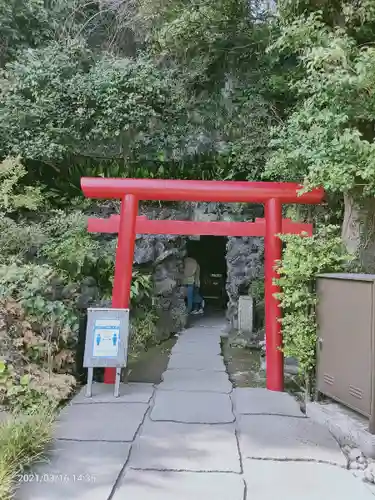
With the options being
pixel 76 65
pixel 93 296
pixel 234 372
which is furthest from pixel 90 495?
pixel 76 65

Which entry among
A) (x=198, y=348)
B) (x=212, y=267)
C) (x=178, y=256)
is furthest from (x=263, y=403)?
(x=212, y=267)

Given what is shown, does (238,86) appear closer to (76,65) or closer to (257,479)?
(76,65)

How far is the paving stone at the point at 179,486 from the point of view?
2.86m

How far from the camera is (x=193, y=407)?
15.6ft

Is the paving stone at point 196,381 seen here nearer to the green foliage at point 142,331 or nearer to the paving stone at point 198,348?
the paving stone at point 198,348

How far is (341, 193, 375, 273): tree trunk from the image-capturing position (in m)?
5.64

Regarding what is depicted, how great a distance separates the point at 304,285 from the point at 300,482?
→ 7.60 ft

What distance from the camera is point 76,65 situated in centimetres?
963

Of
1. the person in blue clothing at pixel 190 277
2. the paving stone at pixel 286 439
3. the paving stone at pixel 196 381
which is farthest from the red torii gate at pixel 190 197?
the person in blue clothing at pixel 190 277

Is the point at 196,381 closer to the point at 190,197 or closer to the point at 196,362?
the point at 196,362

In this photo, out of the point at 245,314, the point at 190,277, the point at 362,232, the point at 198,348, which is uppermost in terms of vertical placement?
the point at 362,232

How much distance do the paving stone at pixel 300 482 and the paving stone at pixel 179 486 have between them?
136 mm

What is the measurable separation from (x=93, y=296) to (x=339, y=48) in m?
5.23

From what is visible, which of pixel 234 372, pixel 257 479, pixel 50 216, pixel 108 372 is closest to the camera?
pixel 257 479
